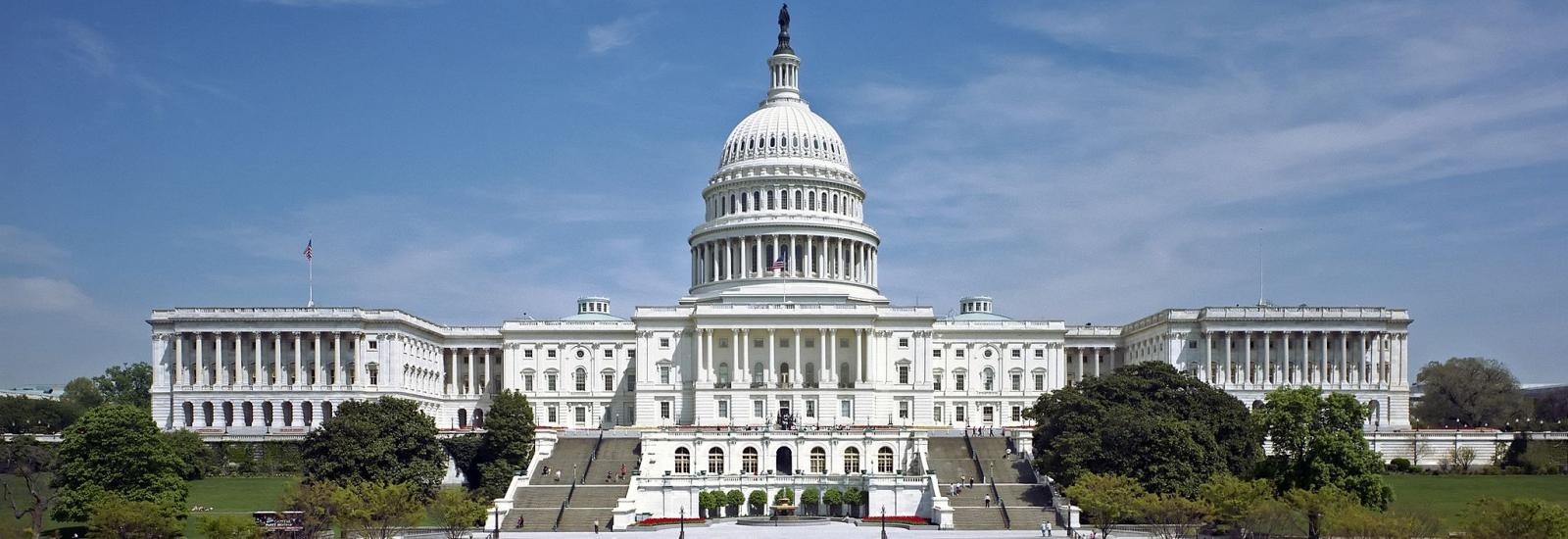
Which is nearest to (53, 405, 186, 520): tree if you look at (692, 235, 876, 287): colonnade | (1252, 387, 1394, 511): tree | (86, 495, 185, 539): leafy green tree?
(86, 495, 185, 539): leafy green tree

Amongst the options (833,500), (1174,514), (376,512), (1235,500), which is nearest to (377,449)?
(376,512)

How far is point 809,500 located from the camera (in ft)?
328

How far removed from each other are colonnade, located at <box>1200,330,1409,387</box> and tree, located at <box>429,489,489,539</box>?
7347 cm

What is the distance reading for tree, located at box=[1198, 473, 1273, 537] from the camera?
253 ft

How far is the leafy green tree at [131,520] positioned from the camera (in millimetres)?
72688

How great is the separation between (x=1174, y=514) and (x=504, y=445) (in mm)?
45988

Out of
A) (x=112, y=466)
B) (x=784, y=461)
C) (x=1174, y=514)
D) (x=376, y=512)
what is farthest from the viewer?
(x=784, y=461)

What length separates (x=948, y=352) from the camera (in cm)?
14212

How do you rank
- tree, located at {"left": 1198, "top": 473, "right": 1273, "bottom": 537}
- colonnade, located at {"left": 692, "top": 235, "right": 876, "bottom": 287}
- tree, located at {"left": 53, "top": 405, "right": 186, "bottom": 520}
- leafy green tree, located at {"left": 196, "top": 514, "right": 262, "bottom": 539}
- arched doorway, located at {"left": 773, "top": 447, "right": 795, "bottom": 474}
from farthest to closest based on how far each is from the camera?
1. colonnade, located at {"left": 692, "top": 235, "right": 876, "bottom": 287}
2. arched doorway, located at {"left": 773, "top": 447, "right": 795, "bottom": 474}
3. tree, located at {"left": 53, "top": 405, "right": 186, "bottom": 520}
4. tree, located at {"left": 1198, "top": 473, "right": 1273, "bottom": 537}
5. leafy green tree, located at {"left": 196, "top": 514, "right": 262, "bottom": 539}

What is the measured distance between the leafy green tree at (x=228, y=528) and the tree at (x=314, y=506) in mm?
3795

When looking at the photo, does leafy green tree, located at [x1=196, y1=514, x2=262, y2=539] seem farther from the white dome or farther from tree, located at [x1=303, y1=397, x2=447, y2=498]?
the white dome

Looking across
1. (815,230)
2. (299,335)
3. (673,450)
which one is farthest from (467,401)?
(673,450)

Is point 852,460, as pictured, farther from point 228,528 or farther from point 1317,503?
point 228,528

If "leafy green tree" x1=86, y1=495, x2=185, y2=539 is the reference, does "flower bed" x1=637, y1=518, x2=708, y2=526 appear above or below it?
below
